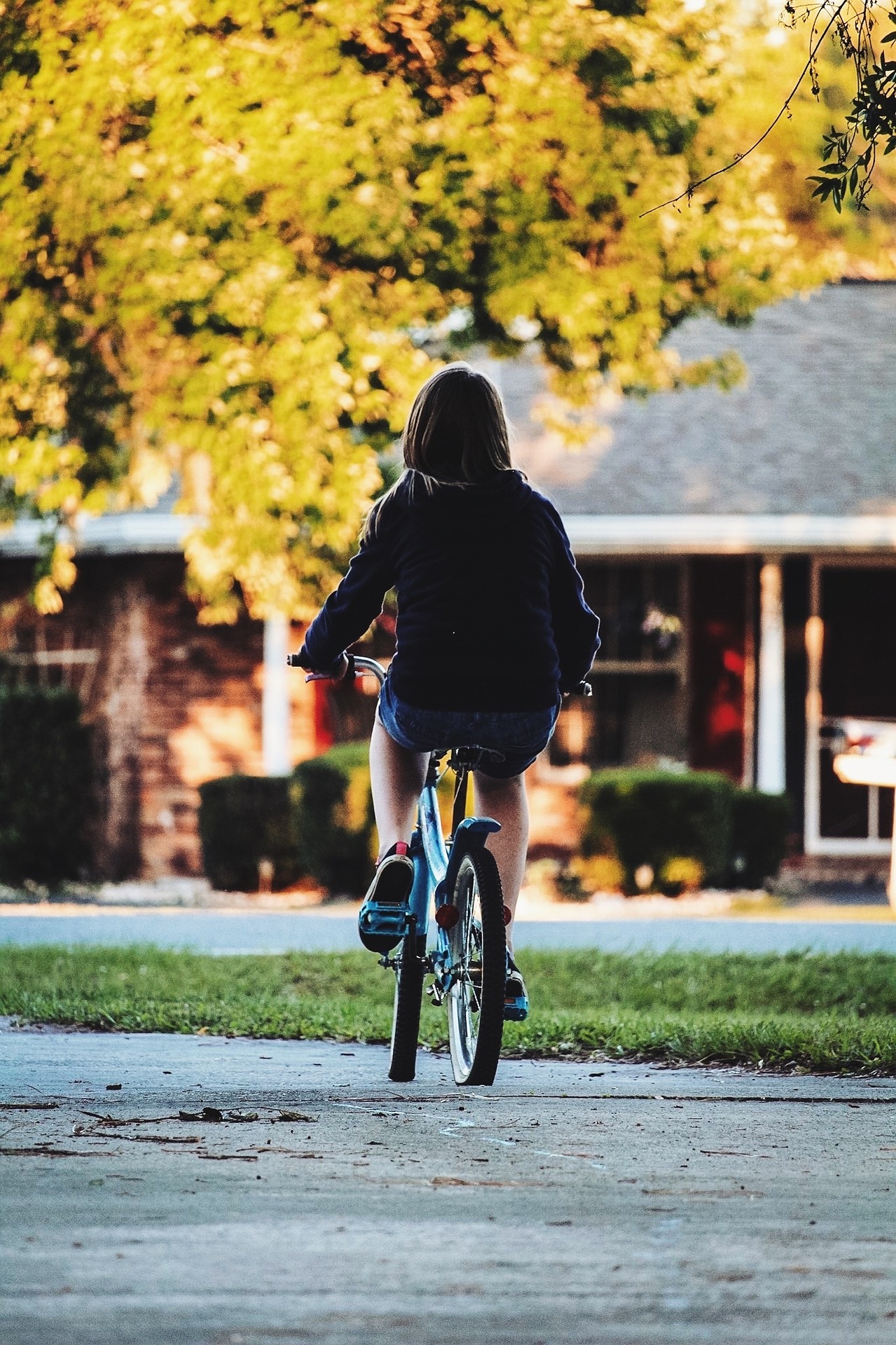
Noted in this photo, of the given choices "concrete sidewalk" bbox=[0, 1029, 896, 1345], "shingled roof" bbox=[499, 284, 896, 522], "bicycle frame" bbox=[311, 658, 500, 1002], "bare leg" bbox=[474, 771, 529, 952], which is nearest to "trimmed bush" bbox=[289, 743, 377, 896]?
"shingled roof" bbox=[499, 284, 896, 522]

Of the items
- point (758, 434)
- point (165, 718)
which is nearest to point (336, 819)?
point (165, 718)

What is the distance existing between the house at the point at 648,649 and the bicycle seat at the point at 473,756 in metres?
11.3

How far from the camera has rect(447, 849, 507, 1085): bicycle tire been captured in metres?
5.31

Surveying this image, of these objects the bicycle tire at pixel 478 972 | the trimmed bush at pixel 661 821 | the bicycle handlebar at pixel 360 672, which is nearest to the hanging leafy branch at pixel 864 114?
the bicycle handlebar at pixel 360 672

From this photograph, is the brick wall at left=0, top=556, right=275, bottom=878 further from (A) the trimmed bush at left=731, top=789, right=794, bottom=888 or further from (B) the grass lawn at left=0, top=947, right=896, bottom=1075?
(B) the grass lawn at left=0, top=947, right=896, bottom=1075

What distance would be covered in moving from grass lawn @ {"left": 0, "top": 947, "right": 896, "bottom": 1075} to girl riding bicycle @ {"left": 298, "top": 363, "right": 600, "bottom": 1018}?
1457mm

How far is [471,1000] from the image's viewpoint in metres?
5.67

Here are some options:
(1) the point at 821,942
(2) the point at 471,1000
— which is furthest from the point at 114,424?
(2) the point at 471,1000

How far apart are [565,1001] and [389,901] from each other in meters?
3.53

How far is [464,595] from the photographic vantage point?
18.3 ft

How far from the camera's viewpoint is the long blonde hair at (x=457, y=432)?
5543 mm

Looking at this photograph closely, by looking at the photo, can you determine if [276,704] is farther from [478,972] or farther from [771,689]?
[478,972]

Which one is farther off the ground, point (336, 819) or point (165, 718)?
point (165, 718)

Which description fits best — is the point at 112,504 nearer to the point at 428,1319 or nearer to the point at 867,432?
the point at 867,432
